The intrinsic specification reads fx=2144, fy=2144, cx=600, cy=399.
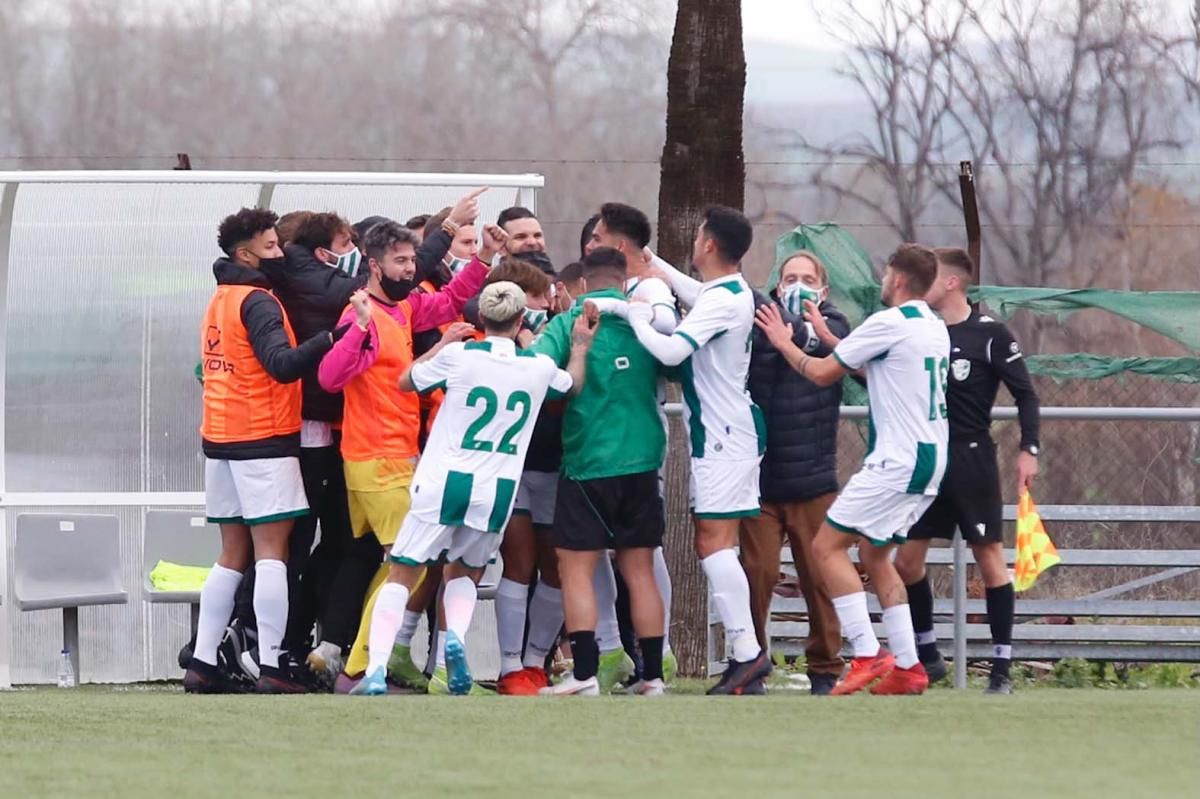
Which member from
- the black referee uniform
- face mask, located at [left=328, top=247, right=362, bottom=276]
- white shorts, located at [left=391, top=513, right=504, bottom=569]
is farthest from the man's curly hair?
the black referee uniform

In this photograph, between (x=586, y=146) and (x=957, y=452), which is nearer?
(x=957, y=452)

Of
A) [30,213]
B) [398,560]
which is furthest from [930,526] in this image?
[30,213]

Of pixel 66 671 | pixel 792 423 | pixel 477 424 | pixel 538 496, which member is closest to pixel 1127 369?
pixel 792 423

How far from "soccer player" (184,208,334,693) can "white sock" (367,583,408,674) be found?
71 centimetres

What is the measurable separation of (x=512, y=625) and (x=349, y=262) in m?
1.66

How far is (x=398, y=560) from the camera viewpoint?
8.06 m

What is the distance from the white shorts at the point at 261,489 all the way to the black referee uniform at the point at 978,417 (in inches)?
102

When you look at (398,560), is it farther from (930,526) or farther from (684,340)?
(930,526)

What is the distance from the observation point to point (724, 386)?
8.20 metres

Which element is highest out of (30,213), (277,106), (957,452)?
(277,106)

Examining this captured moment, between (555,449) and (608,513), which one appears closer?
(608,513)

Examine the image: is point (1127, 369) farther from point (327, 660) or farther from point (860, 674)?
point (327, 660)

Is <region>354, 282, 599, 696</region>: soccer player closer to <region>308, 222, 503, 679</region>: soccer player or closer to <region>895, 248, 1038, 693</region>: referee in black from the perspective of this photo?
<region>308, 222, 503, 679</region>: soccer player

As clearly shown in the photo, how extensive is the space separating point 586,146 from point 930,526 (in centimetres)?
1253
